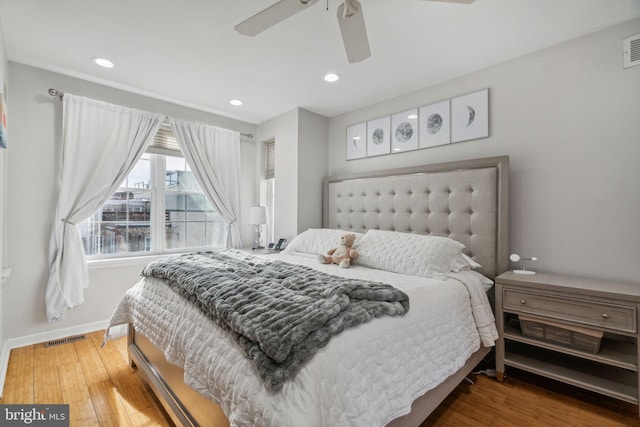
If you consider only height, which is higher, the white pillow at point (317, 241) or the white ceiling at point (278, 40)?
the white ceiling at point (278, 40)

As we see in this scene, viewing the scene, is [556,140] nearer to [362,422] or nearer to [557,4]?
[557,4]

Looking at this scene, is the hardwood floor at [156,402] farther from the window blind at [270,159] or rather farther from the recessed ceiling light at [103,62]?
the window blind at [270,159]

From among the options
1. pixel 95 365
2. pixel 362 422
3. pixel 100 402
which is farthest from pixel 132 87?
pixel 362 422

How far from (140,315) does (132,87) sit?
7.78 ft

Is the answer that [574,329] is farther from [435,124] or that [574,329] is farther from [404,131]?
[404,131]

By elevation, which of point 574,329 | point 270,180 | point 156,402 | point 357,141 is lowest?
point 156,402

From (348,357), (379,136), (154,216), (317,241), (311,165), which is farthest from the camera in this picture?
(311,165)

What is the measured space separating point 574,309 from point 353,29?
2.11 metres

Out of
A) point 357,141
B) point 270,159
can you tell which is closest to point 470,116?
point 357,141

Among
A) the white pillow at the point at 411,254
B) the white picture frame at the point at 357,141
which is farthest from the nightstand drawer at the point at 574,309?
the white picture frame at the point at 357,141

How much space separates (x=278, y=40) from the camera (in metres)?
2.14

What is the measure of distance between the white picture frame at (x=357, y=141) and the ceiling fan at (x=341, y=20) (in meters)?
1.68

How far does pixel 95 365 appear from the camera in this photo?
226 centimetres

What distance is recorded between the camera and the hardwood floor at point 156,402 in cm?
168
